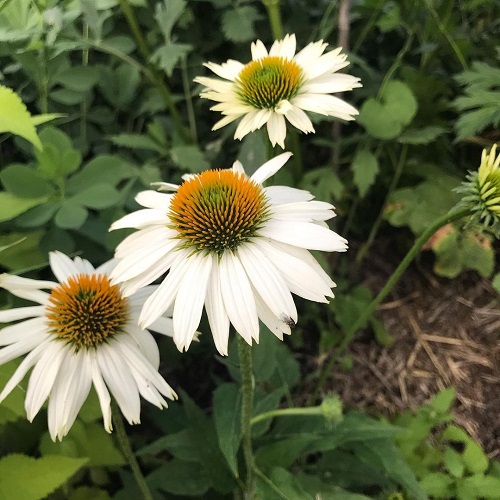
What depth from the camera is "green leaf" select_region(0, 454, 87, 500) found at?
0.66 metres

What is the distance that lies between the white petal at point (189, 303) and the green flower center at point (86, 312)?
0.12 metres

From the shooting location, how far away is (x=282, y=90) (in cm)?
70

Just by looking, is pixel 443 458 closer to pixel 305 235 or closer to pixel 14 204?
pixel 305 235

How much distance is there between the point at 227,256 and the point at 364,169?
598mm

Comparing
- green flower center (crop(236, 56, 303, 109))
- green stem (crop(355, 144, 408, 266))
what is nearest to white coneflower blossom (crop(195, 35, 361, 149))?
green flower center (crop(236, 56, 303, 109))

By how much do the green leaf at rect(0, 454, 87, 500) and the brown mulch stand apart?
2.06 ft

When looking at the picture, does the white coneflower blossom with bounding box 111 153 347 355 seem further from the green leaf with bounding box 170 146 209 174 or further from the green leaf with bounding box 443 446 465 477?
the green leaf with bounding box 443 446 465 477

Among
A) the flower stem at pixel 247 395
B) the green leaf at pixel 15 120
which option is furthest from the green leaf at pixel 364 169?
the green leaf at pixel 15 120

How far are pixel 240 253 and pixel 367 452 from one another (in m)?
0.47

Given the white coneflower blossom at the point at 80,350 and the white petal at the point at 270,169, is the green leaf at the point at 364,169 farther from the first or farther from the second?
the white coneflower blossom at the point at 80,350

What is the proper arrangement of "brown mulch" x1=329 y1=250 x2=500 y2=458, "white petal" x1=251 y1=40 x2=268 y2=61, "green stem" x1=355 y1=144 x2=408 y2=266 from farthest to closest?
"green stem" x1=355 y1=144 x2=408 y2=266 < "brown mulch" x1=329 y1=250 x2=500 y2=458 < "white petal" x1=251 y1=40 x2=268 y2=61

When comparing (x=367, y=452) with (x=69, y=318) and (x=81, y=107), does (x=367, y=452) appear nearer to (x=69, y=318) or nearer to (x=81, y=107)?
(x=69, y=318)

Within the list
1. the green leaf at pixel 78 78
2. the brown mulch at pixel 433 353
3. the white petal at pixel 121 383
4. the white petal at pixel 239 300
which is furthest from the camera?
the brown mulch at pixel 433 353

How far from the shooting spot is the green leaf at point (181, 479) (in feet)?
2.65
